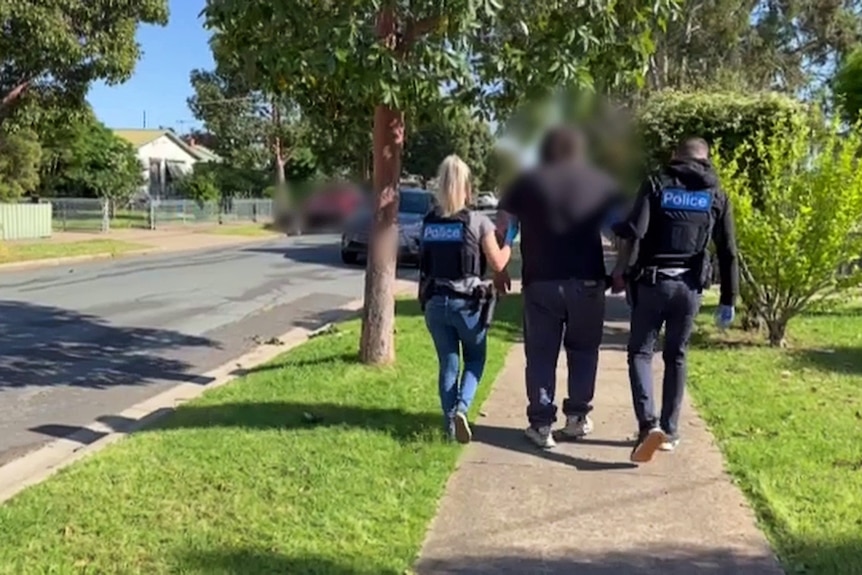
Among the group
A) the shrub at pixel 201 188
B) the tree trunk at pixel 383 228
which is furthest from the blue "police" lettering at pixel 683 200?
the shrub at pixel 201 188

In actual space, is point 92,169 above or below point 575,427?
above

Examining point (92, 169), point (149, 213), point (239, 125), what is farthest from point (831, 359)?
point (92, 169)

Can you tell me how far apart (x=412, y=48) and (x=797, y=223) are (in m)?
4.08

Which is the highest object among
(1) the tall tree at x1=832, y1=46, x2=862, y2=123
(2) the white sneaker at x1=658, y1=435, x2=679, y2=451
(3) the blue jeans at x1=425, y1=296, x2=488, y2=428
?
(1) the tall tree at x1=832, y1=46, x2=862, y2=123

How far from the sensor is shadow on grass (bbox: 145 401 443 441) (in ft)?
19.1

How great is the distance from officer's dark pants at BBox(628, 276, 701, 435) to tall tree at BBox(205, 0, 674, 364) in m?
1.88

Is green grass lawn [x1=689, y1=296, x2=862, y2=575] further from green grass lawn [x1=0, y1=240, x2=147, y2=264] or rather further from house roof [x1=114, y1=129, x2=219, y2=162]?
house roof [x1=114, y1=129, x2=219, y2=162]

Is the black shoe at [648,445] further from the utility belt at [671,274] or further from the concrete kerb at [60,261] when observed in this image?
the concrete kerb at [60,261]

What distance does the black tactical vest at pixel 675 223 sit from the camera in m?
5.12

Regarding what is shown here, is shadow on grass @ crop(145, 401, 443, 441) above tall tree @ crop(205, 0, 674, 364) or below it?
below

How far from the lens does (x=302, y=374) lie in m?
7.54

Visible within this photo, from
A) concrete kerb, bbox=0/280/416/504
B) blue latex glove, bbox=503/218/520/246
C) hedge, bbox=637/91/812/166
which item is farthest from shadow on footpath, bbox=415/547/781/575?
hedge, bbox=637/91/812/166

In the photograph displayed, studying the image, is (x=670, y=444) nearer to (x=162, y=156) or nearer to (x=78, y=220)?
(x=78, y=220)

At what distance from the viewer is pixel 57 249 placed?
75.4 ft
